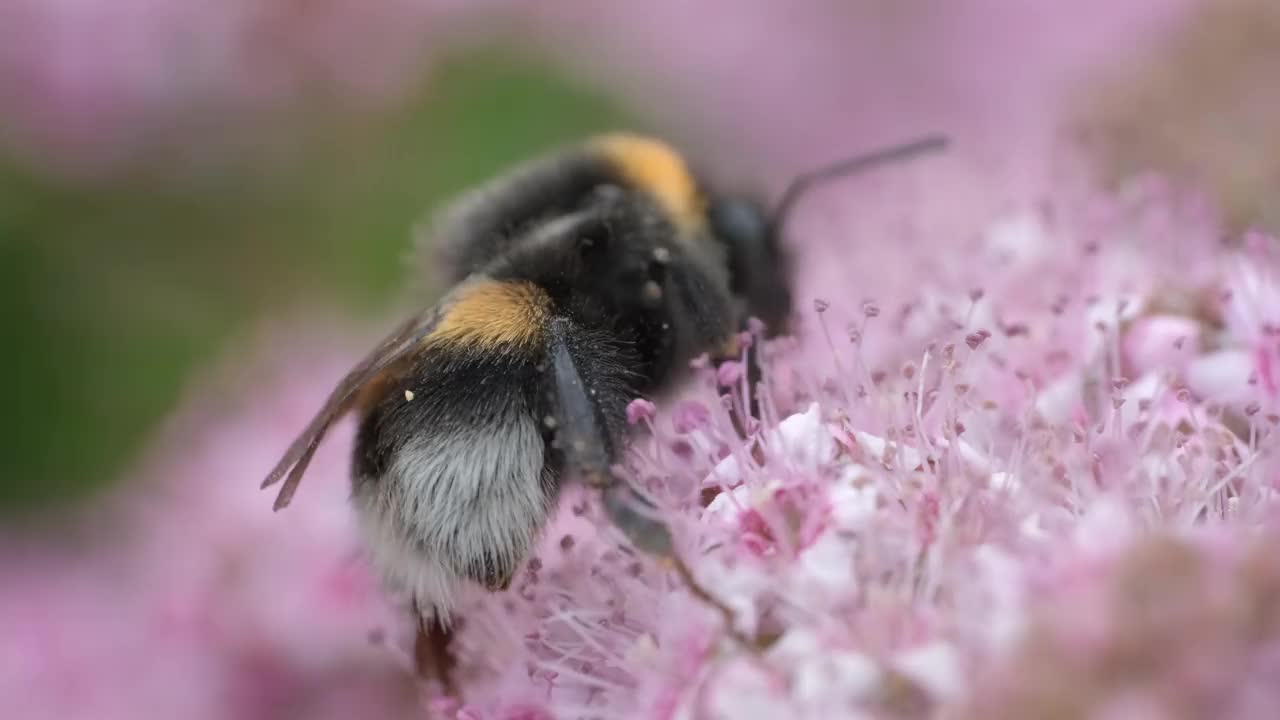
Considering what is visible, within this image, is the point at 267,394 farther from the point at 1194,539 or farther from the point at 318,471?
the point at 1194,539

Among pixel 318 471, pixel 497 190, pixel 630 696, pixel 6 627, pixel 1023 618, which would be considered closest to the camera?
pixel 1023 618

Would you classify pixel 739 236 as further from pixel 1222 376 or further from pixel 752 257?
pixel 1222 376

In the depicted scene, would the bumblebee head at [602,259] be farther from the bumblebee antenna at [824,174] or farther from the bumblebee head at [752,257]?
the bumblebee antenna at [824,174]

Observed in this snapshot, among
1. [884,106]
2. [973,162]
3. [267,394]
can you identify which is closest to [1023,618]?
[973,162]

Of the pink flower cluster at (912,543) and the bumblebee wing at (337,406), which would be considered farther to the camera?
the bumblebee wing at (337,406)

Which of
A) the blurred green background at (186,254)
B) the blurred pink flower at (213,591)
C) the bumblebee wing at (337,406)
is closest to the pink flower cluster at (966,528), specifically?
the bumblebee wing at (337,406)

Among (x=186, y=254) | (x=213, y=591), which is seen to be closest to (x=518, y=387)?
(x=213, y=591)

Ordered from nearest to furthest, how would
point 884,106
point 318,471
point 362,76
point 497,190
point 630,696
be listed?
point 630,696 < point 497,190 < point 318,471 < point 362,76 < point 884,106

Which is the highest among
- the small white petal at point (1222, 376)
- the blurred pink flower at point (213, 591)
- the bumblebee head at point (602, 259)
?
the bumblebee head at point (602, 259)
